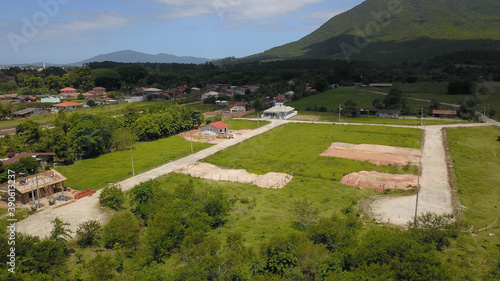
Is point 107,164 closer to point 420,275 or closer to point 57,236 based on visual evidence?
point 57,236

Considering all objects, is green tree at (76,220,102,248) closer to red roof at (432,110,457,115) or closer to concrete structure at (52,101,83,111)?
red roof at (432,110,457,115)

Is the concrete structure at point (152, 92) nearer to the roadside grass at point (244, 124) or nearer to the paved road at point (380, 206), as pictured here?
the roadside grass at point (244, 124)

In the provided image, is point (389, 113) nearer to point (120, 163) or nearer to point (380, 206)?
point (380, 206)

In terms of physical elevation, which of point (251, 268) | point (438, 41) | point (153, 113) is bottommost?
point (251, 268)

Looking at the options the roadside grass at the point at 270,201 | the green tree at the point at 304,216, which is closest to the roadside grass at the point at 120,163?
the roadside grass at the point at 270,201

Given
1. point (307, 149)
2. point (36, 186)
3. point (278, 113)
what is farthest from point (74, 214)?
point (278, 113)

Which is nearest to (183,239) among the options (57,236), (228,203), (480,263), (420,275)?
(228,203)

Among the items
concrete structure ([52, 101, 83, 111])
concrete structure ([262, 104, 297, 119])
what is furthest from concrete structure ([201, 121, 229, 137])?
concrete structure ([52, 101, 83, 111])
